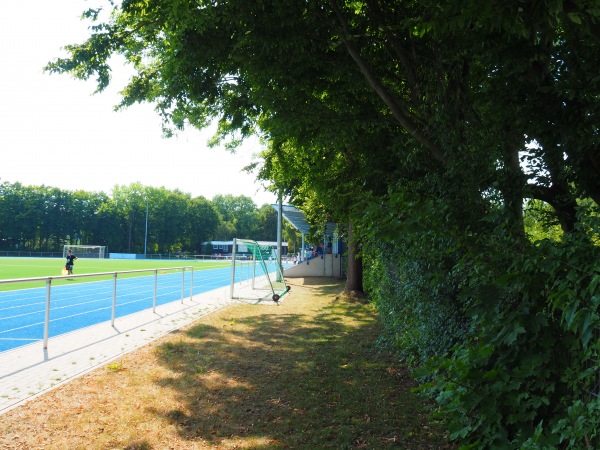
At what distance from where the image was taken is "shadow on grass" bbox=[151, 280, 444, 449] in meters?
5.09

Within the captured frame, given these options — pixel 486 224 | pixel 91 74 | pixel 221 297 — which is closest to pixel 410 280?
pixel 486 224

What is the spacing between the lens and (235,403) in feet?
20.3

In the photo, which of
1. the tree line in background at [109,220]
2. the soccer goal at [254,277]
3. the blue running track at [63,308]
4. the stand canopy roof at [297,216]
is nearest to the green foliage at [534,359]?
the blue running track at [63,308]

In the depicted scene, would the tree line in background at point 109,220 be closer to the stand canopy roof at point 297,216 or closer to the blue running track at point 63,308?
the stand canopy roof at point 297,216

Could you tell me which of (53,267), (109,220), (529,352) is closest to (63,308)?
(529,352)

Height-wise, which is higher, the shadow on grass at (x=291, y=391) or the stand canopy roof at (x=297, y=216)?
the stand canopy roof at (x=297, y=216)

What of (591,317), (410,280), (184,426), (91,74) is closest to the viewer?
(591,317)

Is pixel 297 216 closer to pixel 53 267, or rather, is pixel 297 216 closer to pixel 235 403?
pixel 53 267

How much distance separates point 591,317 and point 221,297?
17.6 meters

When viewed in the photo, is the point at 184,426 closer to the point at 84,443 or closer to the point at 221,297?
the point at 84,443

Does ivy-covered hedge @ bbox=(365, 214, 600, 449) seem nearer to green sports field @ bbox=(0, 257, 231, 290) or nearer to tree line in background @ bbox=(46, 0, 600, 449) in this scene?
tree line in background @ bbox=(46, 0, 600, 449)

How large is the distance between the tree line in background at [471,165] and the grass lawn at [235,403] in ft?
2.52

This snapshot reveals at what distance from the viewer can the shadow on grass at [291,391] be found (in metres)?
5.09

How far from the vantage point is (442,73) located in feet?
19.6
